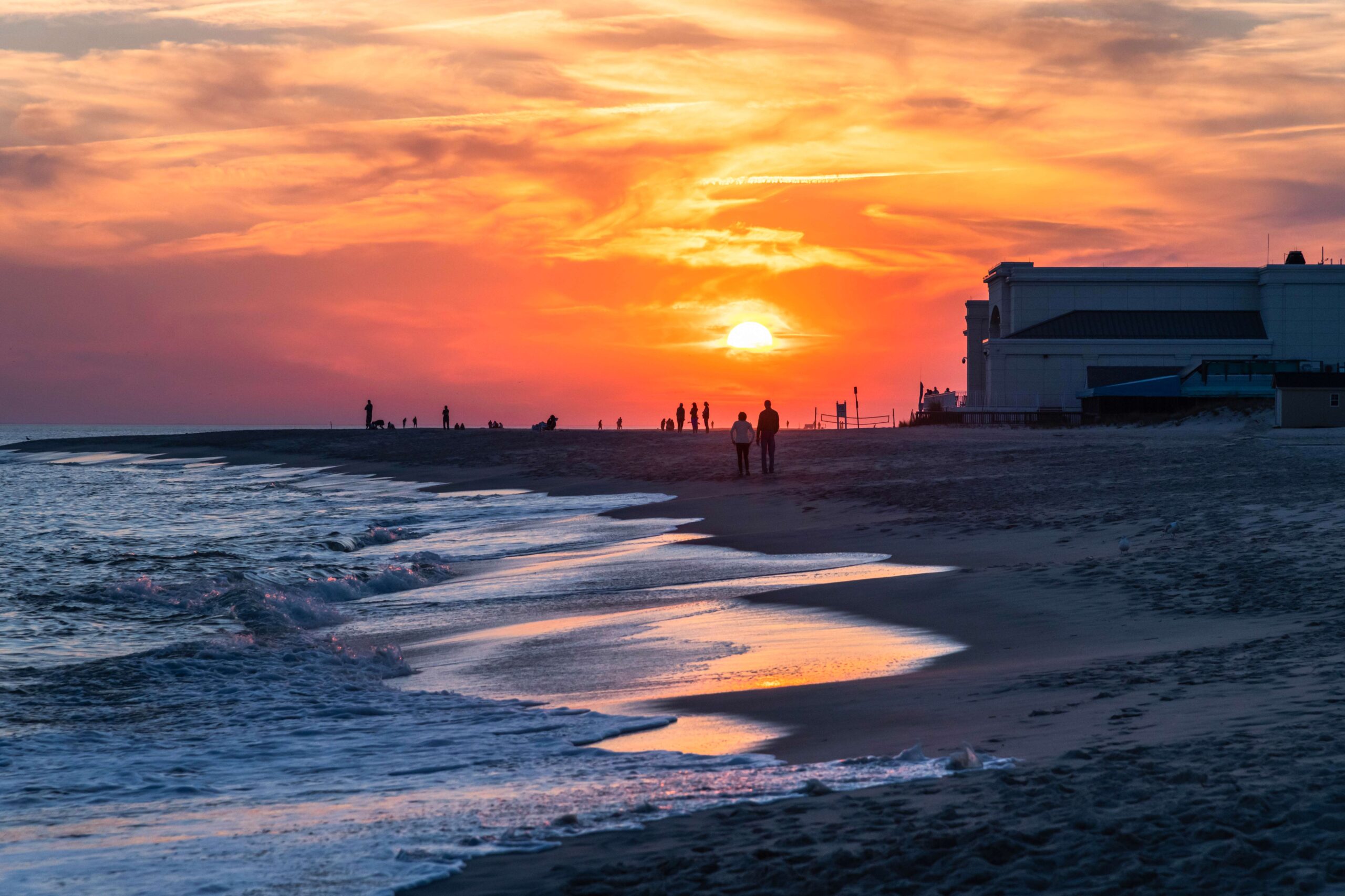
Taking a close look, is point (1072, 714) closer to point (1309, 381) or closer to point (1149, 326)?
point (1309, 381)

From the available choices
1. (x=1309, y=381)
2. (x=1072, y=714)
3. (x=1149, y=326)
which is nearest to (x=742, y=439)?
(x=1309, y=381)

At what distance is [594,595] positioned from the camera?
1474cm

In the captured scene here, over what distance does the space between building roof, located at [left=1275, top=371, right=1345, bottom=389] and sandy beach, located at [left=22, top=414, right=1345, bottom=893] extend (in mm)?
23825

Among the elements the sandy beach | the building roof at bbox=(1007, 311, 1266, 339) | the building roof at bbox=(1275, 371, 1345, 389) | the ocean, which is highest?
the building roof at bbox=(1007, 311, 1266, 339)

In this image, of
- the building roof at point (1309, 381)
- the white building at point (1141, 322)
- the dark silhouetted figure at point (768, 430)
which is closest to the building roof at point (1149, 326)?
the white building at point (1141, 322)

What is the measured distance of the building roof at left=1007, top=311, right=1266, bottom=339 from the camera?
8388cm

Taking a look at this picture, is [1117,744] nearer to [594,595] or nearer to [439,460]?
[594,595]

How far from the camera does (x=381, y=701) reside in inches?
372

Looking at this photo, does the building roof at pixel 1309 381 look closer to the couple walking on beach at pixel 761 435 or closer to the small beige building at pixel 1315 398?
the small beige building at pixel 1315 398

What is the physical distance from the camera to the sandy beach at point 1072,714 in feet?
15.9

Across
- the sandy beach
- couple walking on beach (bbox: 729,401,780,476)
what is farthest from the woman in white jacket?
the sandy beach

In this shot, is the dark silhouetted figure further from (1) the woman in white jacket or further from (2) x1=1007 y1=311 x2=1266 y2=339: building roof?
(2) x1=1007 y1=311 x2=1266 y2=339: building roof

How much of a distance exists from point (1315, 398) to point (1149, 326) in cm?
4359

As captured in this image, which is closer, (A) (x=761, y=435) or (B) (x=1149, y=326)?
(A) (x=761, y=435)
